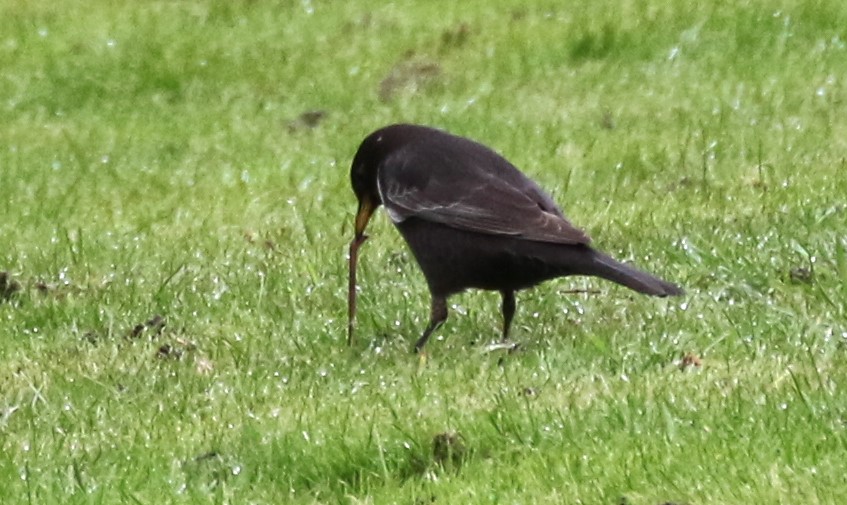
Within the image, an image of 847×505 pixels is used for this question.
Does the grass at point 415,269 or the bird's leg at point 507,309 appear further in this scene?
the bird's leg at point 507,309

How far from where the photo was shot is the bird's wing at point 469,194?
7.15 metres

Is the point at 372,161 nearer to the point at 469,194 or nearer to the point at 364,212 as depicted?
the point at 364,212

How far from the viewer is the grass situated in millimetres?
5707

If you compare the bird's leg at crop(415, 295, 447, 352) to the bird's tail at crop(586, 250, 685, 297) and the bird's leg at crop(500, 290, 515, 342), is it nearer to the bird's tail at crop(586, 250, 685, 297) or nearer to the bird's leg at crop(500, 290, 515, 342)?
the bird's leg at crop(500, 290, 515, 342)

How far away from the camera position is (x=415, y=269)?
29.5ft

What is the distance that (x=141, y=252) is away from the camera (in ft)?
32.4

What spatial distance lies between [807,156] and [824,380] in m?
5.20

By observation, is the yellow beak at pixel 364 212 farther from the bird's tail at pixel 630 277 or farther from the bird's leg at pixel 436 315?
the bird's tail at pixel 630 277

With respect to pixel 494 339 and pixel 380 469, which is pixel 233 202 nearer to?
pixel 494 339

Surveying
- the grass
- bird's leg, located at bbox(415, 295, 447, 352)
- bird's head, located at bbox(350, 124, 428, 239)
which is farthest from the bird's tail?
bird's head, located at bbox(350, 124, 428, 239)

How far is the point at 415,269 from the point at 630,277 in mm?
2453

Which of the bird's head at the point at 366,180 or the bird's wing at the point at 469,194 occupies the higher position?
the bird's wing at the point at 469,194

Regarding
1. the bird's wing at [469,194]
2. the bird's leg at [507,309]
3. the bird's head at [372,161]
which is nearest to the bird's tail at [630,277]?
the bird's wing at [469,194]

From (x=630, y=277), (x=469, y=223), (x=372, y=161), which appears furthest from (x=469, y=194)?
(x=630, y=277)
